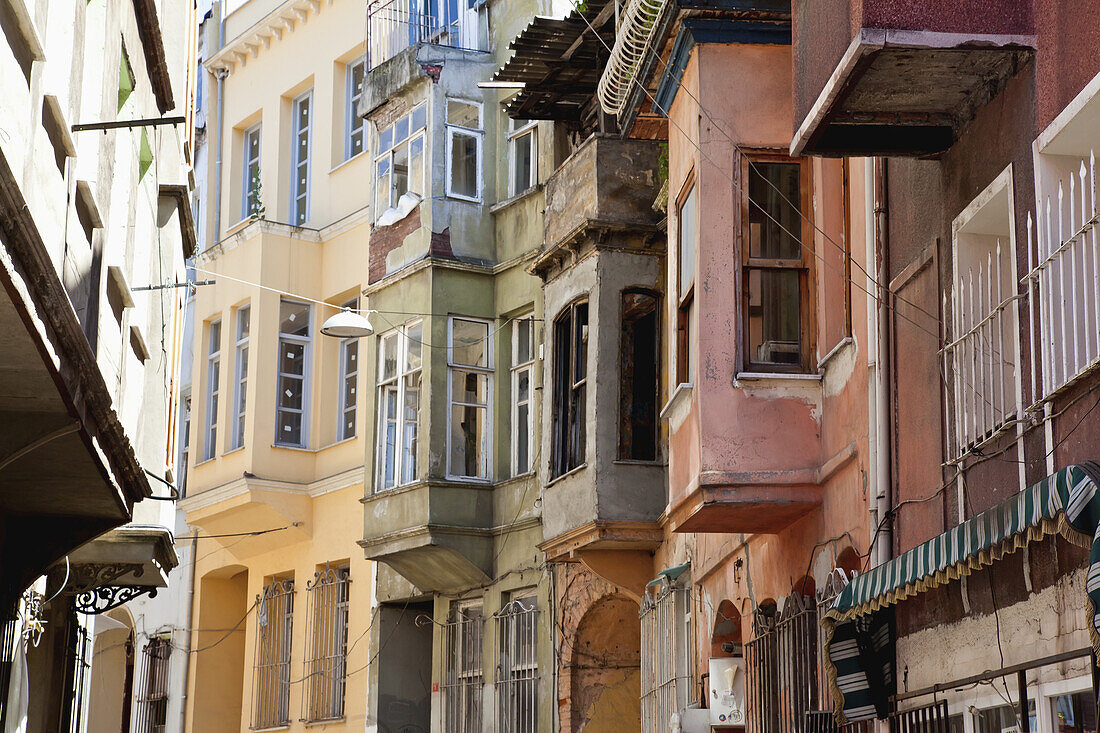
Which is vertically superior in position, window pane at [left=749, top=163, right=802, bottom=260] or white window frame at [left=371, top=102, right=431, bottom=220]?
white window frame at [left=371, top=102, right=431, bottom=220]

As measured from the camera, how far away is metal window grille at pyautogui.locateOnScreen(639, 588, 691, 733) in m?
15.6

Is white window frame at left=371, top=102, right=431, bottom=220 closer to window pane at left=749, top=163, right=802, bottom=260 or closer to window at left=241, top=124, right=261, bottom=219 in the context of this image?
window at left=241, top=124, right=261, bottom=219

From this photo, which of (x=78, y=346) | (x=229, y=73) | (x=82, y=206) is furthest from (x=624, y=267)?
(x=229, y=73)

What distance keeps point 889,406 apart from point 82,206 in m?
5.19

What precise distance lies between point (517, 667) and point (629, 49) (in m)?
8.93

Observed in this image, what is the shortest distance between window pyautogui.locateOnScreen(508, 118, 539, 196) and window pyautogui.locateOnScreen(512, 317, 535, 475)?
6.06 feet

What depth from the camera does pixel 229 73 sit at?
94.6ft

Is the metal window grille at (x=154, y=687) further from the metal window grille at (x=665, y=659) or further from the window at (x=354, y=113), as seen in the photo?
the metal window grille at (x=665, y=659)

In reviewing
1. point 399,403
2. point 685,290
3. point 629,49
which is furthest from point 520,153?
point 685,290

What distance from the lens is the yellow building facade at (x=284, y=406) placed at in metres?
23.9

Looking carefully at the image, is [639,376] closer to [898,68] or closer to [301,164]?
[898,68]

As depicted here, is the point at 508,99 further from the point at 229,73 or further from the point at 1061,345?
the point at 1061,345

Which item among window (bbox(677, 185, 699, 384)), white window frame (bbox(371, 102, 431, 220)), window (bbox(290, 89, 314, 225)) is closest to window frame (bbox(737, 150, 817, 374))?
window (bbox(677, 185, 699, 384))

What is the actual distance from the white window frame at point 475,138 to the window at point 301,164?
552 cm
